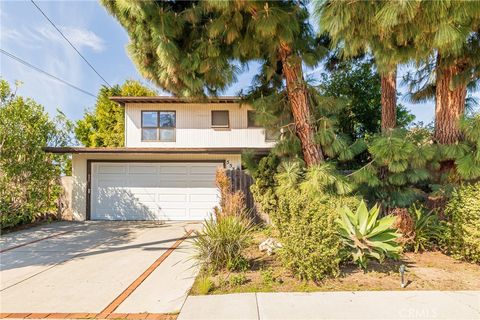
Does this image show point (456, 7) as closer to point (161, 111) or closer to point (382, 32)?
point (382, 32)

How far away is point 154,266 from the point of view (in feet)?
15.9

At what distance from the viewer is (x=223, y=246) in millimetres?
4238

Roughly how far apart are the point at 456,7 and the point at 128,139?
11430 mm

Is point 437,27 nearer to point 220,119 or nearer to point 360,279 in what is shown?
point 360,279

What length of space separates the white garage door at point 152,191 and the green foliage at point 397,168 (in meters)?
6.02

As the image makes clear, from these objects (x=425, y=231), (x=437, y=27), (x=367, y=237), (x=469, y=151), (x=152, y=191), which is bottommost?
(x=425, y=231)

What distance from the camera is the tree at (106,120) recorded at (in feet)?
55.5

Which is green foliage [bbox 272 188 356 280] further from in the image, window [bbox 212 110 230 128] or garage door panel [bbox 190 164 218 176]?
window [bbox 212 110 230 128]

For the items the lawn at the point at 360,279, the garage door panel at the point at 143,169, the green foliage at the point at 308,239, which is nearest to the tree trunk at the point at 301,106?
the green foliage at the point at 308,239

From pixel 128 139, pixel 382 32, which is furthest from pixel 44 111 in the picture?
pixel 382 32

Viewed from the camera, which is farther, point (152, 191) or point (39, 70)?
point (39, 70)

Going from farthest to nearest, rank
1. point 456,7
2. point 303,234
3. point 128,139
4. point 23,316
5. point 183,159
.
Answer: point 128,139 → point 183,159 → point 303,234 → point 456,7 → point 23,316

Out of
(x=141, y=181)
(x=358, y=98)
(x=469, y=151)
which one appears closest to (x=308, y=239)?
(x=469, y=151)

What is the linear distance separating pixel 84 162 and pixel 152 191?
283 cm
